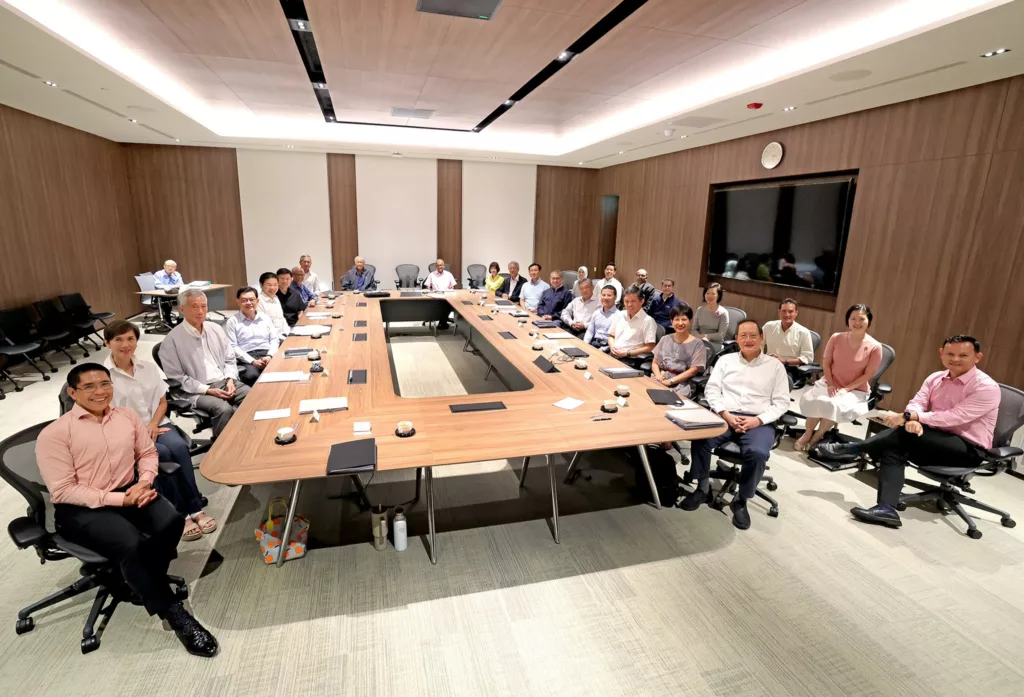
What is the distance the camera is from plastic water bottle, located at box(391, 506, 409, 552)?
115 inches

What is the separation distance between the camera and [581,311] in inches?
250

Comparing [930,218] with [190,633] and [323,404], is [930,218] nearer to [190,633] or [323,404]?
[323,404]

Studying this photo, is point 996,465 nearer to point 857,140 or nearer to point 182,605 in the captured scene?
point 857,140

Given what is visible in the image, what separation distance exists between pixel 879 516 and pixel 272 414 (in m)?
3.73

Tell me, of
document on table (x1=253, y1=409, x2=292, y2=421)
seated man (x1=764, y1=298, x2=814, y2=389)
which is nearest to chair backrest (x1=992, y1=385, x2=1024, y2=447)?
seated man (x1=764, y1=298, x2=814, y2=389)

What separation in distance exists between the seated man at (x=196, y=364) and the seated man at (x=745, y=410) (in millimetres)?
3239

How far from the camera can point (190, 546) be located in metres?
2.95

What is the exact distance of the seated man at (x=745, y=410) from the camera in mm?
3242

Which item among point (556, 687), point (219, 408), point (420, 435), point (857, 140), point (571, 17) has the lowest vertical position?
point (556, 687)

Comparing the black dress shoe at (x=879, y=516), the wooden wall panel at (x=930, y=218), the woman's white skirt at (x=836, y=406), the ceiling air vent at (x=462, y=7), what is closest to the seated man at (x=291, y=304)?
the ceiling air vent at (x=462, y=7)

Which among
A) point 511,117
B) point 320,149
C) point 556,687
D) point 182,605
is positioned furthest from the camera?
point 320,149

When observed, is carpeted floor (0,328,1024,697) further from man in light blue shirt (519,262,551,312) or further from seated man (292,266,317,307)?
man in light blue shirt (519,262,551,312)

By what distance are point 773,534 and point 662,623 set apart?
115cm

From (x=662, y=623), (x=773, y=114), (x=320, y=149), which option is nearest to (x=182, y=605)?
(x=662, y=623)
